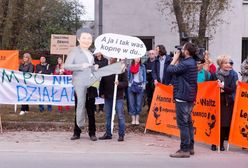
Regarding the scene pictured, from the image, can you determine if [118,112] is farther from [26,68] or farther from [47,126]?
[26,68]

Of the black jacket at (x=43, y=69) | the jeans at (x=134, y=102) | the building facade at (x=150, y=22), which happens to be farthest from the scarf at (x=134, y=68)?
the building facade at (x=150, y=22)

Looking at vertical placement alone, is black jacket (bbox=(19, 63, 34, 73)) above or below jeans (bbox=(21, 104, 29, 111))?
above

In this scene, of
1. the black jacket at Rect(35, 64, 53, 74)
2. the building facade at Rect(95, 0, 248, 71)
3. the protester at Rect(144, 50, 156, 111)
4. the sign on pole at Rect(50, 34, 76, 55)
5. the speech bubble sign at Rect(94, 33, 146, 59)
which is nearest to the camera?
the speech bubble sign at Rect(94, 33, 146, 59)

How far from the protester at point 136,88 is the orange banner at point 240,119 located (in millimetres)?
3079

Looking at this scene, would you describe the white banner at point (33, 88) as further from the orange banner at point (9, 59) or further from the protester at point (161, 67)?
the protester at point (161, 67)

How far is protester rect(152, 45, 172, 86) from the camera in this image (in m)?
12.2

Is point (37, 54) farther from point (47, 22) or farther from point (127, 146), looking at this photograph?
point (127, 146)

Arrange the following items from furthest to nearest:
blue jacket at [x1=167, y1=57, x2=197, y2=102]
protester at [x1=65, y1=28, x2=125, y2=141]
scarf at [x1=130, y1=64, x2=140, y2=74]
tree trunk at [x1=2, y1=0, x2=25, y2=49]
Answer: tree trunk at [x1=2, y1=0, x2=25, y2=49] → scarf at [x1=130, y1=64, x2=140, y2=74] → protester at [x1=65, y1=28, x2=125, y2=141] → blue jacket at [x1=167, y1=57, x2=197, y2=102]

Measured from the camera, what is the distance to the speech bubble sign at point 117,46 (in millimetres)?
10898

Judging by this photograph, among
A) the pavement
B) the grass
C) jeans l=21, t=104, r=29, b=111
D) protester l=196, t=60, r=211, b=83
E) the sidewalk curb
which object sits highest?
protester l=196, t=60, r=211, b=83

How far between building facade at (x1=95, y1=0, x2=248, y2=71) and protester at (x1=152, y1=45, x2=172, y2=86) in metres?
8.29

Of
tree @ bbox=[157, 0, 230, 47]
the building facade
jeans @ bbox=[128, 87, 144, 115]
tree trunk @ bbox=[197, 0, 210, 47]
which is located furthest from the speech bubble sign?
the building facade

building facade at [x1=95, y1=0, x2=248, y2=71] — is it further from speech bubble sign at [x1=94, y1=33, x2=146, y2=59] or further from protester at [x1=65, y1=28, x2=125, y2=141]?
protester at [x1=65, y1=28, x2=125, y2=141]

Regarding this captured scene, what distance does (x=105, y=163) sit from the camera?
27.8ft
